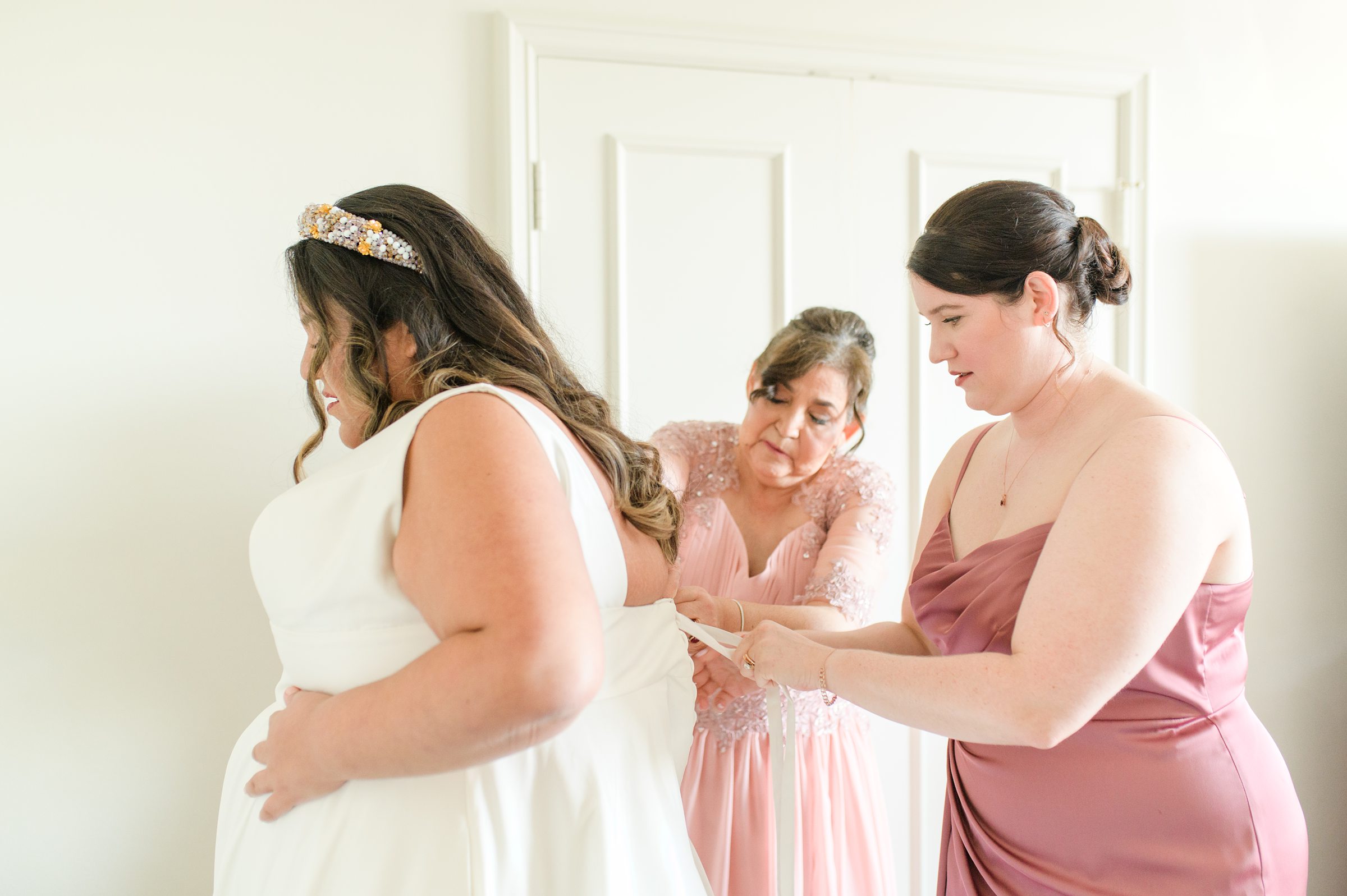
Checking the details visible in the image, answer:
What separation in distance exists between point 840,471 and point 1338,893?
199 cm

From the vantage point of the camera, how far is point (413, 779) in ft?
3.06

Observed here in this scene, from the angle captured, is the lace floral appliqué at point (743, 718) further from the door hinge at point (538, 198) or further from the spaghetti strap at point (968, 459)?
the door hinge at point (538, 198)

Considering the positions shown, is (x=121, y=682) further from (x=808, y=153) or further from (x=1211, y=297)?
(x=1211, y=297)

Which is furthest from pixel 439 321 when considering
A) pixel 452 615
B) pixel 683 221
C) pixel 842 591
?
pixel 683 221

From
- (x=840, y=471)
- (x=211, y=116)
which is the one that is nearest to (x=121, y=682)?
(x=211, y=116)

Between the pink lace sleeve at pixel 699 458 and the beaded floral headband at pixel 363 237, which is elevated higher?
the beaded floral headband at pixel 363 237

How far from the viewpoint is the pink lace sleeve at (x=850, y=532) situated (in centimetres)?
163

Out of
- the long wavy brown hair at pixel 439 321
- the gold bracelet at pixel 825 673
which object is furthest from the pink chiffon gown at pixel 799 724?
the long wavy brown hair at pixel 439 321

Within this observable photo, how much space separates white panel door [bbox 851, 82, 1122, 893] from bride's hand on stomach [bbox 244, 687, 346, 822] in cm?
162

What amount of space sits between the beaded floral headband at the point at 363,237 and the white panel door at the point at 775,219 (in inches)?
34.4

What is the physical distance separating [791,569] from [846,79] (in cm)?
121

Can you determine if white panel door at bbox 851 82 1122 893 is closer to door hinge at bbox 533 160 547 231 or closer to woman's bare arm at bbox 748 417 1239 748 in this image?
door hinge at bbox 533 160 547 231

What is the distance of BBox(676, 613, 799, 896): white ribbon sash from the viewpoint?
1.28 metres

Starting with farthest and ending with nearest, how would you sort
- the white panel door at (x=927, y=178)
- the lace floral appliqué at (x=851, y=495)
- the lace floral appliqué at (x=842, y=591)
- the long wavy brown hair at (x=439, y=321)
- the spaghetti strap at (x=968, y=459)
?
the white panel door at (x=927, y=178) → the lace floral appliqué at (x=851, y=495) → the lace floral appliqué at (x=842, y=591) → the spaghetti strap at (x=968, y=459) → the long wavy brown hair at (x=439, y=321)
